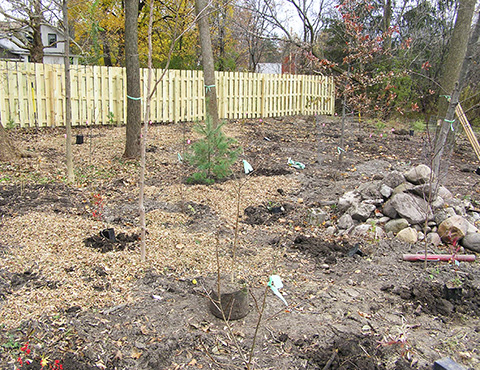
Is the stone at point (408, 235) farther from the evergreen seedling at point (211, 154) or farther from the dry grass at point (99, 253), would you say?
the evergreen seedling at point (211, 154)

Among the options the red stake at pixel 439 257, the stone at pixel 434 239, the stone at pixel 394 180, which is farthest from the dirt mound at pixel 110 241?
the stone at pixel 394 180

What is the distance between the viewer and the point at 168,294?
122 inches

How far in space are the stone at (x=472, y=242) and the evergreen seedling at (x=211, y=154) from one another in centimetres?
329

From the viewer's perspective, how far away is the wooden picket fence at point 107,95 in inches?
383

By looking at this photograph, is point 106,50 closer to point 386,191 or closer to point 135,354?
point 386,191

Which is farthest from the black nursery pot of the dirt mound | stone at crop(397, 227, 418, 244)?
stone at crop(397, 227, 418, 244)

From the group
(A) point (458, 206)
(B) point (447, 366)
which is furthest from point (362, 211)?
(B) point (447, 366)

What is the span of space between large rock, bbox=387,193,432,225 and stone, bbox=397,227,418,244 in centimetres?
18

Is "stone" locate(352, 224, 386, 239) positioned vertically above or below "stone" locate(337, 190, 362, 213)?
below

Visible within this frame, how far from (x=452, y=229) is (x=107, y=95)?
953 centimetres

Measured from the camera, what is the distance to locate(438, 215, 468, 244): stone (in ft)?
14.1

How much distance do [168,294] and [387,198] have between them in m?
3.19

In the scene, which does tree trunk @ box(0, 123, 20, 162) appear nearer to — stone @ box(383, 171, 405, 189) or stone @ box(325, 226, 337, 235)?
stone @ box(325, 226, 337, 235)

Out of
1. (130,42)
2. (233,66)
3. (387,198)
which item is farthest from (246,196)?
(233,66)
